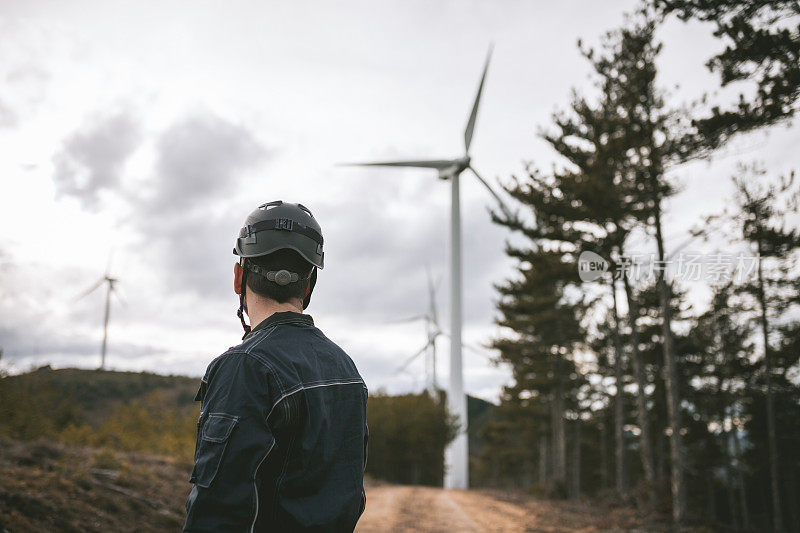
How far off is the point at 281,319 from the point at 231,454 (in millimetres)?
657

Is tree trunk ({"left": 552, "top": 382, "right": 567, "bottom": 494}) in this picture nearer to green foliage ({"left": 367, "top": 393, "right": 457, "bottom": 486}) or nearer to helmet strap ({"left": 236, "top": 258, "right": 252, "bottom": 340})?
green foliage ({"left": 367, "top": 393, "right": 457, "bottom": 486})

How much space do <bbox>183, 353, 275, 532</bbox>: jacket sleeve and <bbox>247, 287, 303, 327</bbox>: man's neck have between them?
44 centimetres

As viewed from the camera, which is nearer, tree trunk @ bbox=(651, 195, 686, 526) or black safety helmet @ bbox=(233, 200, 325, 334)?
black safety helmet @ bbox=(233, 200, 325, 334)

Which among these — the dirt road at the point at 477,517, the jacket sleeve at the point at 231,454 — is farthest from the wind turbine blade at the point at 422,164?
the jacket sleeve at the point at 231,454

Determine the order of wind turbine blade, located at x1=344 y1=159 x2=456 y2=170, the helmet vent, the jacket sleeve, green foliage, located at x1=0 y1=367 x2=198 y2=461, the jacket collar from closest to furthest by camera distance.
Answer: the jacket sleeve
the jacket collar
the helmet vent
green foliage, located at x1=0 y1=367 x2=198 y2=461
wind turbine blade, located at x1=344 y1=159 x2=456 y2=170

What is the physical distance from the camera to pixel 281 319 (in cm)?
250

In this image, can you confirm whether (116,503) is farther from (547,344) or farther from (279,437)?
(547,344)

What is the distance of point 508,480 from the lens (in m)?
97.9

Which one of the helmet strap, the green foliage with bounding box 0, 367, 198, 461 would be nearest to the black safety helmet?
the helmet strap

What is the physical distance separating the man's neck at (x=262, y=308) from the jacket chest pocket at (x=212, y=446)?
1.90 feet

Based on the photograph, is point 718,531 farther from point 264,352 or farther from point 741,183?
point 264,352

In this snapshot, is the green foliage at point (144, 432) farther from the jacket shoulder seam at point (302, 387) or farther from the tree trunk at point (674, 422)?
the tree trunk at point (674, 422)

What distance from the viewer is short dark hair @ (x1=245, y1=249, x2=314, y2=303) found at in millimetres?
2592

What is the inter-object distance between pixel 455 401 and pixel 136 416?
71.4 feet
